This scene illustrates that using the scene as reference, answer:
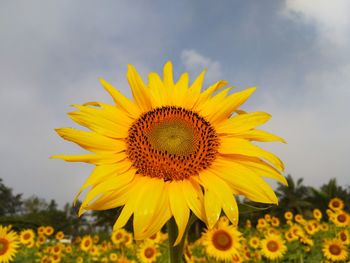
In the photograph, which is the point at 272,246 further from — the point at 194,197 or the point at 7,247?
the point at 194,197

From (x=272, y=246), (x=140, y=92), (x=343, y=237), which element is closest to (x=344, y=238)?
(x=343, y=237)

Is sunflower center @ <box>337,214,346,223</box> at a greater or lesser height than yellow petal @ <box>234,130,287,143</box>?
greater

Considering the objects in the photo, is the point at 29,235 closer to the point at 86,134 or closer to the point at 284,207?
the point at 86,134

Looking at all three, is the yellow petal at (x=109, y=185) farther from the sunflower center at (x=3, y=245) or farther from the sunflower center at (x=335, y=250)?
the sunflower center at (x=335, y=250)

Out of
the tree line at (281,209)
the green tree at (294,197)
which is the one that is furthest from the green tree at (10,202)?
the green tree at (294,197)

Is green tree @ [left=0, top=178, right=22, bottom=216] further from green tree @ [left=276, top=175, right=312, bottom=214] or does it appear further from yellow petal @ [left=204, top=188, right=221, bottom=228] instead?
yellow petal @ [left=204, top=188, right=221, bottom=228]

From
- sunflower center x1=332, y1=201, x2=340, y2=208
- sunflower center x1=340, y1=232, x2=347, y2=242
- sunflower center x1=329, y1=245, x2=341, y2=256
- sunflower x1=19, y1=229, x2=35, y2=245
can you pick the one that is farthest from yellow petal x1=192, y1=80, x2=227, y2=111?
sunflower center x1=332, y1=201, x2=340, y2=208
